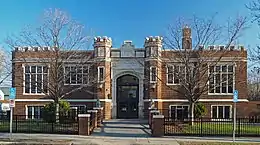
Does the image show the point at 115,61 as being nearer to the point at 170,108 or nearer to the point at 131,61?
the point at 131,61

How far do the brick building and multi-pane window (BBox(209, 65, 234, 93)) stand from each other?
0.10m

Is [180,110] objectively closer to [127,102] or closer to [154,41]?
[127,102]

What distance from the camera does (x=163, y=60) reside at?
37656 mm

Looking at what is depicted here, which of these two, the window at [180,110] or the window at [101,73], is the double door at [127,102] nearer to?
the window at [101,73]

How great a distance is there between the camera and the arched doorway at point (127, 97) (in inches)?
1558

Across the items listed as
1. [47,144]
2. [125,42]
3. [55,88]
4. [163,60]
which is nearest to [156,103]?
[163,60]

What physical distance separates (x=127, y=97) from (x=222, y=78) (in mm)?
10692

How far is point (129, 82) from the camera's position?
39.6m

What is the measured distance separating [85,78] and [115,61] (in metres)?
4.37

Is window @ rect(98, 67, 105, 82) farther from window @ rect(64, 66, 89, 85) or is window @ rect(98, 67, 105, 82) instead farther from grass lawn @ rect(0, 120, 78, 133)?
grass lawn @ rect(0, 120, 78, 133)

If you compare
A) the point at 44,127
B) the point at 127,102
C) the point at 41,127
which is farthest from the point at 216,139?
the point at 127,102

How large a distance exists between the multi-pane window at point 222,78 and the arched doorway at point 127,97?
7.98m

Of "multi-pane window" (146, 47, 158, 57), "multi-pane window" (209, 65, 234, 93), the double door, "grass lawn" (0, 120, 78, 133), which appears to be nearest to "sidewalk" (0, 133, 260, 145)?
"grass lawn" (0, 120, 78, 133)

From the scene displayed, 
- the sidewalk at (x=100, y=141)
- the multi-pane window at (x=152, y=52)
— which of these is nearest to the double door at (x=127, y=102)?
the multi-pane window at (x=152, y=52)
